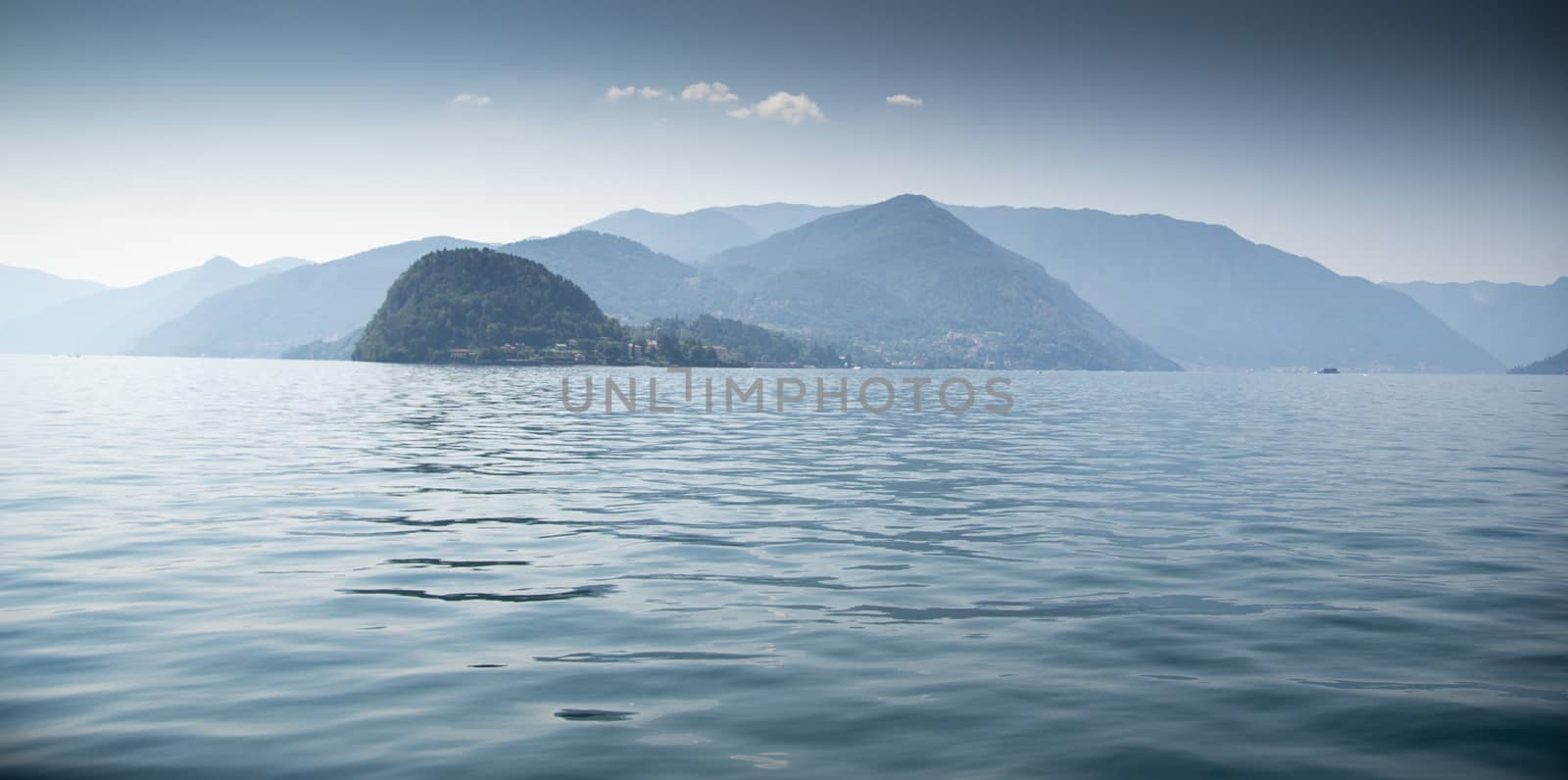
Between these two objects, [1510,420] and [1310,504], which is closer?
[1310,504]

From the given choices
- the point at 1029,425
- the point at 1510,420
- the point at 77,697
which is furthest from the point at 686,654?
the point at 1510,420

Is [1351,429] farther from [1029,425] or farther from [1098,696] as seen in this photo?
[1098,696]

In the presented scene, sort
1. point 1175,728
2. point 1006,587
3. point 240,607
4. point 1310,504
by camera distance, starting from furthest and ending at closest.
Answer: point 1310,504
point 1006,587
point 240,607
point 1175,728

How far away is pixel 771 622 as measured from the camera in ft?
40.9

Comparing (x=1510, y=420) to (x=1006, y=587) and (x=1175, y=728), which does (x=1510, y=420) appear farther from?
(x=1175, y=728)

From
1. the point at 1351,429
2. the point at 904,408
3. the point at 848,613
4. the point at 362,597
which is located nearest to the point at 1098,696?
the point at 848,613

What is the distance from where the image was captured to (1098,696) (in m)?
9.80

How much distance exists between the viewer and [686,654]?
36.1ft

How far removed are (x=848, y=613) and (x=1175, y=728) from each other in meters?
4.85

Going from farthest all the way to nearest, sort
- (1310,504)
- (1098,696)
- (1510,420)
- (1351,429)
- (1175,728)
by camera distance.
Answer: (1510,420), (1351,429), (1310,504), (1098,696), (1175,728)

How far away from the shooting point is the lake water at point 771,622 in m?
8.46

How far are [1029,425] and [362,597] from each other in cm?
4241

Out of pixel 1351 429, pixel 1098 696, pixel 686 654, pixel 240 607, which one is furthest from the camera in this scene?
pixel 1351 429

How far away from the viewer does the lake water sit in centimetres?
846
